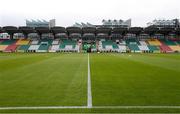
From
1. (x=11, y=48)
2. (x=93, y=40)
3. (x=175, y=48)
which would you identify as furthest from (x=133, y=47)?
(x=11, y=48)

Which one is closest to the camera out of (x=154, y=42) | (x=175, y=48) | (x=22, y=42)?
(x=175, y=48)

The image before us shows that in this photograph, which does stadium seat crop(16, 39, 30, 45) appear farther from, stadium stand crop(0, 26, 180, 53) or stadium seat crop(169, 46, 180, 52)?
stadium seat crop(169, 46, 180, 52)

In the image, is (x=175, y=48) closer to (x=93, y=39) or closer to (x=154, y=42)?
(x=154, y=42)

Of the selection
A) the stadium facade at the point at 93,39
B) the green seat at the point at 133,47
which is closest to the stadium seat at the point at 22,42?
the stadium facade at the point at 93,39

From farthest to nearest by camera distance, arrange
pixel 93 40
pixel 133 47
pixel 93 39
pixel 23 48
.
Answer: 1. pixel 93 39
2. pixel 93 40
3. pixel 133 47
4. pixel 23 48

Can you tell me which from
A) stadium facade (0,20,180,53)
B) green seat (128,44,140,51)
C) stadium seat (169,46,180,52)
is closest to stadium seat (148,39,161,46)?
stadium facade (0,20,180,53)

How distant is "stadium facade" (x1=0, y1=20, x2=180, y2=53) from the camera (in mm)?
104062

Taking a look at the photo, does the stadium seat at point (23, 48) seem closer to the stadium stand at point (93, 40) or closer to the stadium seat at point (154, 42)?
the stadium stand at point (93, 40)

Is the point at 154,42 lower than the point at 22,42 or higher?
lower

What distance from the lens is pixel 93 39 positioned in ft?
390

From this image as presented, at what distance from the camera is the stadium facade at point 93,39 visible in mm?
104062

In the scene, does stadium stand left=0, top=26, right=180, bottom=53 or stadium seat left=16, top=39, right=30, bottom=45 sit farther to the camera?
stadium seat left=16, top=39, right=30, bottom=45

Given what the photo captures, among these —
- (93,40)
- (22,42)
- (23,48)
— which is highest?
(93,40)

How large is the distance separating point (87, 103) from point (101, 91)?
255 cm
